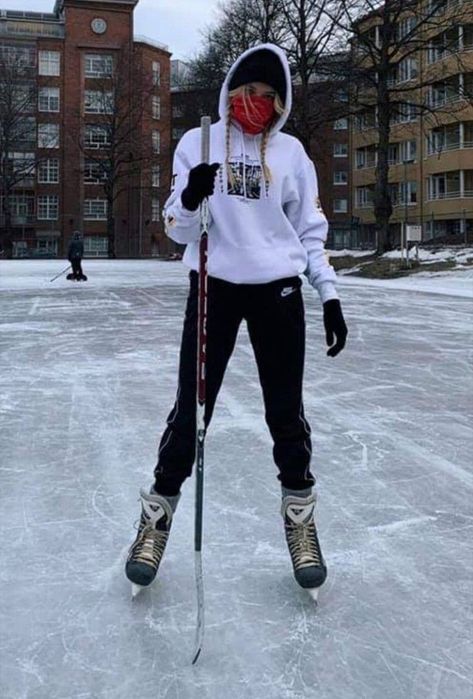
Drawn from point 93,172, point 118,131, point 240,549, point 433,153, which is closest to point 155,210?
point 93,172

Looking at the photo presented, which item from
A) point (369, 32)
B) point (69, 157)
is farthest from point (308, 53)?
point (69, 157)

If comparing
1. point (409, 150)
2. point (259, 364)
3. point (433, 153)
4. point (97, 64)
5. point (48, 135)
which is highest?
point (97, 64)

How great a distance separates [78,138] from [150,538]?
214ft

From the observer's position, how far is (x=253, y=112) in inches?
111

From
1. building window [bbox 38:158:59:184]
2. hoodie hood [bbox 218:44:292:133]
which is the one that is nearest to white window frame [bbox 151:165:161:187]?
building window [bbox 38:158:59:184]

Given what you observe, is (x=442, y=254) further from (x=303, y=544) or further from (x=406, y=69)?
(x=406, y=69)

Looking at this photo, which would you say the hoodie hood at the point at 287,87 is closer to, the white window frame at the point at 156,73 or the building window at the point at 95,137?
the building window at the point at 95,137

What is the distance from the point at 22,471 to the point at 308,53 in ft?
108

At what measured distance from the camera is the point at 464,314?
13.4m

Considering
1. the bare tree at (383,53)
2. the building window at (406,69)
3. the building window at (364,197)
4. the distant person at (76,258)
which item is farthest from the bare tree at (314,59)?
the building window at (364,197)

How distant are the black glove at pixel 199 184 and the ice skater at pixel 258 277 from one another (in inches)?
2.5

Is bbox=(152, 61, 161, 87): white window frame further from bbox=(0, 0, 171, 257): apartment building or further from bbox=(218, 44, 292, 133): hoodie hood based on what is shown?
bbox=(218, 44, 292, 133): hoodie hood

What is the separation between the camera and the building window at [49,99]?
68250 millimetres

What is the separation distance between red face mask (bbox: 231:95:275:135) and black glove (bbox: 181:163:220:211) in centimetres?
30
